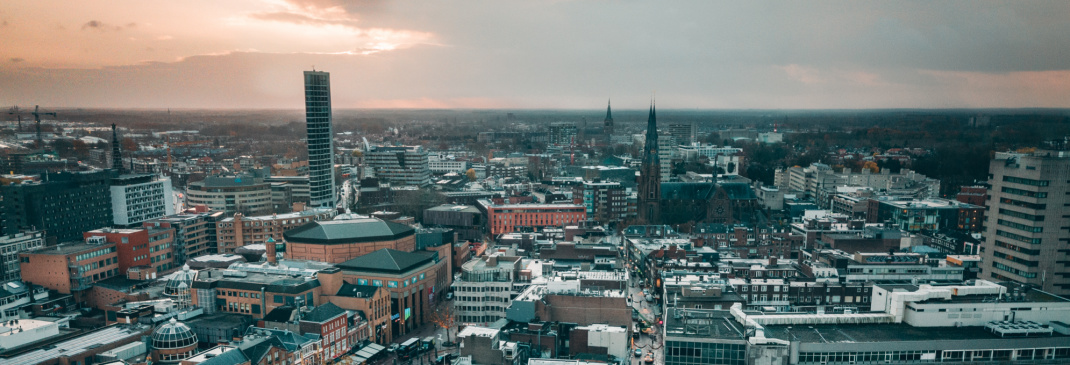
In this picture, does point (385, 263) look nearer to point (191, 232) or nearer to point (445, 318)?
point (445, 318)

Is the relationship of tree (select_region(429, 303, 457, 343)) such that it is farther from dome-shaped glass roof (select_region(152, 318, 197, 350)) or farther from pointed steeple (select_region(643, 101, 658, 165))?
pointed steeple (select_region(643, 101, 658, 165))

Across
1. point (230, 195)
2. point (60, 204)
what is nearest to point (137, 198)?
point (60, 204)

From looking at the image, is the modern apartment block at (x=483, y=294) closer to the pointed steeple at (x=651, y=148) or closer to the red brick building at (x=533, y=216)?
the red brick building at (x=533, y=216)

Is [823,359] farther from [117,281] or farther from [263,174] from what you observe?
[263,174]

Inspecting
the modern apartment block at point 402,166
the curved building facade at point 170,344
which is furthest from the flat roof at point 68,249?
the modern apartment block at point 402,166

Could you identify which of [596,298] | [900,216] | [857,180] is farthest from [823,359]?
[857,180]

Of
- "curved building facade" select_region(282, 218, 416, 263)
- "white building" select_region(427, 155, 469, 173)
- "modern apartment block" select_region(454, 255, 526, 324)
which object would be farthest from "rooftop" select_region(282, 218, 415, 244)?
"white building" select_region(427, 155, 469, 173)
